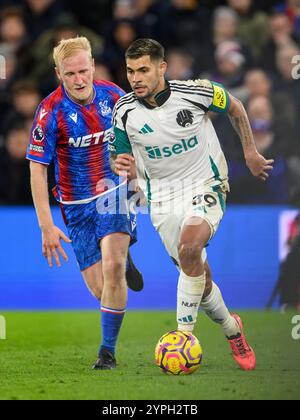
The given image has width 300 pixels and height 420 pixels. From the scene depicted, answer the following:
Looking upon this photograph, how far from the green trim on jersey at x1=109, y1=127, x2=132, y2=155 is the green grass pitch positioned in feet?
5.03

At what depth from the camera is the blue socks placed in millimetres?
7473

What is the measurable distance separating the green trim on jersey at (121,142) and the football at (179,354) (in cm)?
133

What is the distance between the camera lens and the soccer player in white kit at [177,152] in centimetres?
721

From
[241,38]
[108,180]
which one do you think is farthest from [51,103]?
[241,38]

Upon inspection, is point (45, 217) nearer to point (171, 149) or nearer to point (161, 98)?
point (171, 149)

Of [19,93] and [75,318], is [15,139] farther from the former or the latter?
[75,318]

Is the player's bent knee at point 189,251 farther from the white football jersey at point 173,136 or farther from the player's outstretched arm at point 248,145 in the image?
the player's outstretched arm at point 248,145

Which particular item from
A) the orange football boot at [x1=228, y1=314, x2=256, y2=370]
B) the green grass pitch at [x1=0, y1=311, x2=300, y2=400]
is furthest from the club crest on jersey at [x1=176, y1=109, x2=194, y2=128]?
the green grass pitch at [x1=0, y1=311, x2=300, y2=400]

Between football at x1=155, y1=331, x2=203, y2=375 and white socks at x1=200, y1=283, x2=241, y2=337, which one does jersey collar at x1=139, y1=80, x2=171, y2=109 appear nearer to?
white socks at x1=200, y1=283, x2=241, y2=337

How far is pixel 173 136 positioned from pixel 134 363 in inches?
67.4

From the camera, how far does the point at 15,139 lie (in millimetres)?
11898

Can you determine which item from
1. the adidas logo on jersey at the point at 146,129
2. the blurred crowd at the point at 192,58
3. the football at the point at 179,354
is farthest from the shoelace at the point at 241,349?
the blurred crowd at the point at 192,58

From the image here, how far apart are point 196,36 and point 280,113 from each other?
1.99 metres

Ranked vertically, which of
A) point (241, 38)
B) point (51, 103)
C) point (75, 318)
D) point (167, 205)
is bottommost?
point (75, 318)
